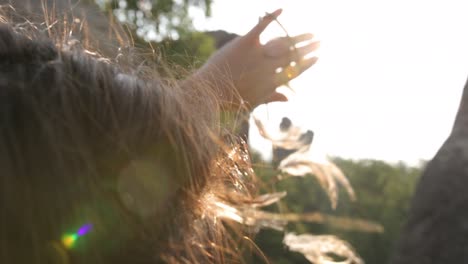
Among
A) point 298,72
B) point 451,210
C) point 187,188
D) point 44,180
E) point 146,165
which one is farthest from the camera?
point 451,210

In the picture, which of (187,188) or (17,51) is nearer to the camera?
(17,51)

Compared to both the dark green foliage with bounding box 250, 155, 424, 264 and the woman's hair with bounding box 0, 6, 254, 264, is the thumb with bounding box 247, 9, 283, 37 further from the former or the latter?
the dark green foliage with bounding box 250, 155, 424, 264

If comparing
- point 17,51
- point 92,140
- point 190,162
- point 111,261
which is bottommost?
point 111,261

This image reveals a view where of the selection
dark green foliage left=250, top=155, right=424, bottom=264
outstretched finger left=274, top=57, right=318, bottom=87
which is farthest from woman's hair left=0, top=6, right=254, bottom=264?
dark green foliage left=250, top=155, right=424, bottom=264

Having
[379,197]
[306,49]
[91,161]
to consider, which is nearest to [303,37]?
[306,49]

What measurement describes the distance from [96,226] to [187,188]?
224 millimetres

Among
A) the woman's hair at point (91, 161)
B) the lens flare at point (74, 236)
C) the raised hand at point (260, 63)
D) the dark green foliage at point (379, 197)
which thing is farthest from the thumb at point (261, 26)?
the dark green foliage at point (379, 197)

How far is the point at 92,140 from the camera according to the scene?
1078 millimetres

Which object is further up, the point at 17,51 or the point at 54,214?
the point at 17,51

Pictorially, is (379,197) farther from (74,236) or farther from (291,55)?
(74,236)

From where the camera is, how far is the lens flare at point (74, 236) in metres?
1.05

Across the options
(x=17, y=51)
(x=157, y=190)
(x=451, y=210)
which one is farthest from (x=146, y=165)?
(x=451, y=210)

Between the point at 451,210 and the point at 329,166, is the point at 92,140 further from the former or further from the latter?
the point at 451,210

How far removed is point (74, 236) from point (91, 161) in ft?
0.44
